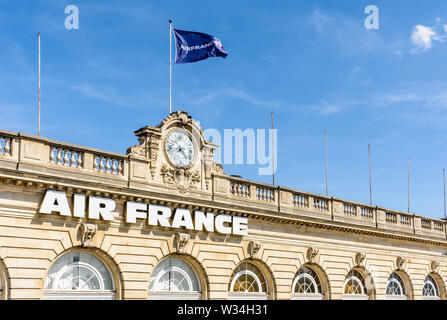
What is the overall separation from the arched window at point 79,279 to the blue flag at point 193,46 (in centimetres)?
1151

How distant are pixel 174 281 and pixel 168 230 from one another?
2.55 metres

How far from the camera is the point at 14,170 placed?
2336cm

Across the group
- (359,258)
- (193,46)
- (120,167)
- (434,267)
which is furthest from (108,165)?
(434,267)


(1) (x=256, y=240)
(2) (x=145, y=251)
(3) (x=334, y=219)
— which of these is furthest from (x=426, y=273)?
(2) (x=145, y=251)

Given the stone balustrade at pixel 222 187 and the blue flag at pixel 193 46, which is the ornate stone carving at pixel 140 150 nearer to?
the stone balustrade at pixel 222 187

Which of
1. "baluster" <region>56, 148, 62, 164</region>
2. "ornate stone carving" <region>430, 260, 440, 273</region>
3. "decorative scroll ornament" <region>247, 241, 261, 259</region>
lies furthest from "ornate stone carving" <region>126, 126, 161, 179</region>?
"ornate stone carving" <region>430, 260, 440, 273</region>

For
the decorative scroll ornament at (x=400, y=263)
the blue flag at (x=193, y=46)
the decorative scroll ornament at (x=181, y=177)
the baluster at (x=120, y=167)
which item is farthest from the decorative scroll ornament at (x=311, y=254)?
the baluster at (x=120, y=167)

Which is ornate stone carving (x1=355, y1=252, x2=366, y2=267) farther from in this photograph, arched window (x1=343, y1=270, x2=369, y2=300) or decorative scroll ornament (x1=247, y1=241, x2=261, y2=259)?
decorative scroll ornament (x1=247, y1=241, x2=261, y2=259)

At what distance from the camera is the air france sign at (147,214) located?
972 inches

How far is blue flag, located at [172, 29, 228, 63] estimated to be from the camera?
31.8m

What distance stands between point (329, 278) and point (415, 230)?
11.5 metres

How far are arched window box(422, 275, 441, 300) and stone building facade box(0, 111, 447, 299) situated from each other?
5832mm

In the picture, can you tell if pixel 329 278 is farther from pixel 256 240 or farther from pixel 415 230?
pixel 415 230

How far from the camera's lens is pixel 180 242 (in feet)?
94.8
